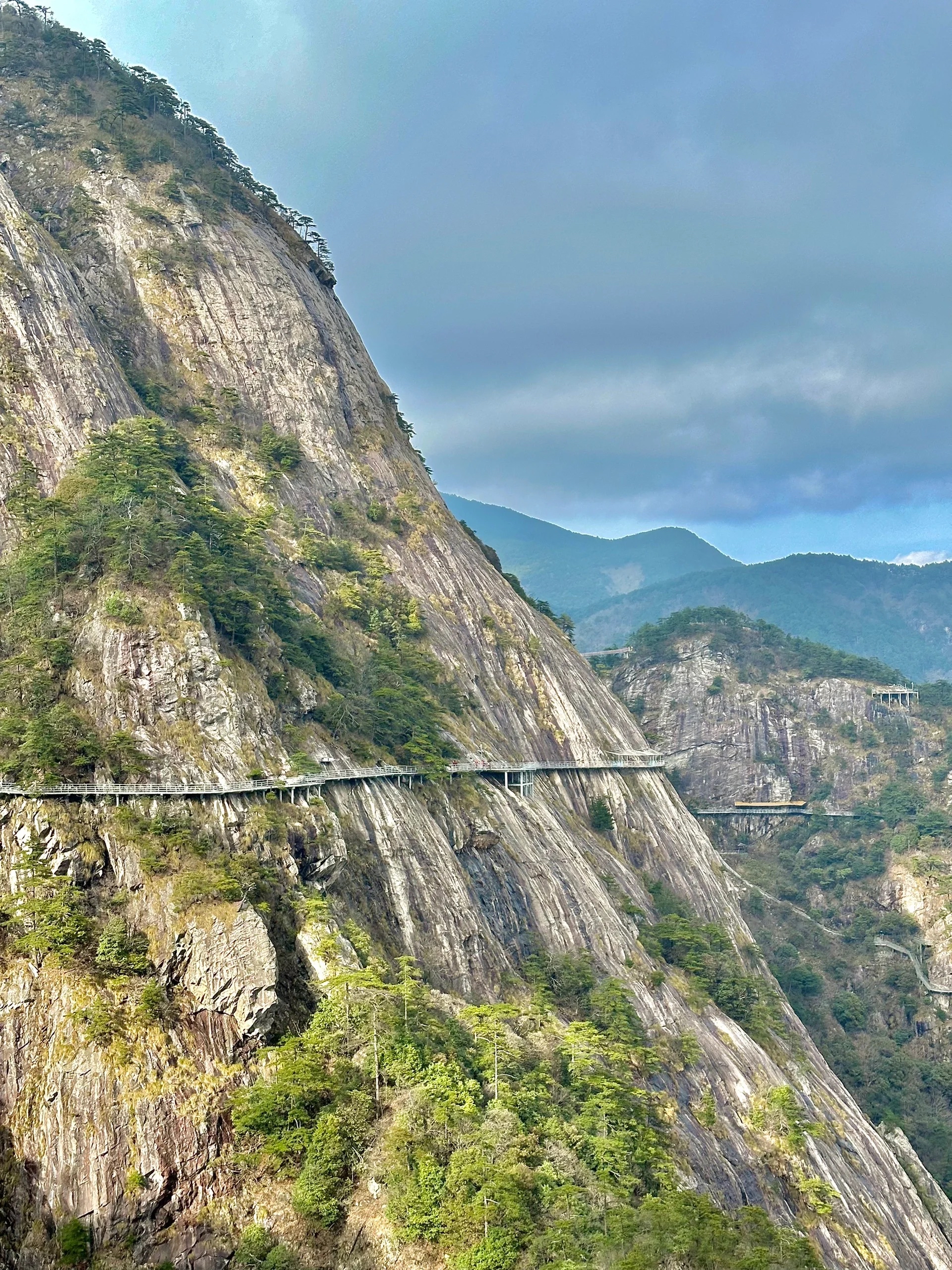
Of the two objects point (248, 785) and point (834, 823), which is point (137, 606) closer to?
point (248, 785)

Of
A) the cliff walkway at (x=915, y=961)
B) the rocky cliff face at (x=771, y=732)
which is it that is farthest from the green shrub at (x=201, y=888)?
the rocky cliff face at (x=771, y=732)

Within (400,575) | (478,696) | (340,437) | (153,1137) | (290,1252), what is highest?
(340,437)

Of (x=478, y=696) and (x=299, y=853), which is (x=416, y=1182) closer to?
(x=299, y=853)

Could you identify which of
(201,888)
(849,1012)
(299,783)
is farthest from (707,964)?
(849,1012)

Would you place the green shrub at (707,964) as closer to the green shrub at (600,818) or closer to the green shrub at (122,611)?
the green shrub at (600,818)

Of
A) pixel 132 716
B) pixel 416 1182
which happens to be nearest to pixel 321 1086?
pixel 416 1182
